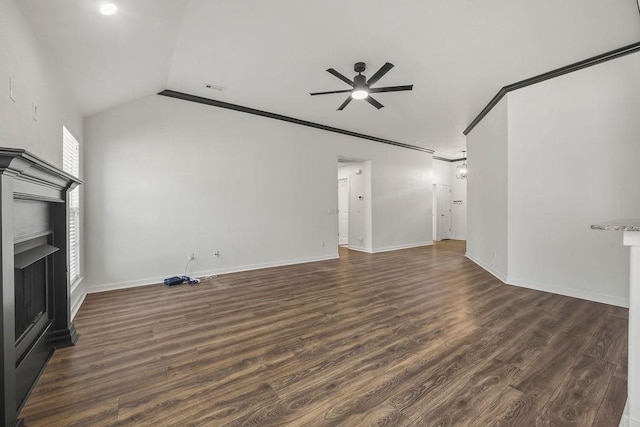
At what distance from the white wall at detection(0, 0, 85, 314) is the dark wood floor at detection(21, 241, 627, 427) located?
1.66 m

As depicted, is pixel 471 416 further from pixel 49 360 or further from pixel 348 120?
pixel 348 120

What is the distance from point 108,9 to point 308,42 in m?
1.79

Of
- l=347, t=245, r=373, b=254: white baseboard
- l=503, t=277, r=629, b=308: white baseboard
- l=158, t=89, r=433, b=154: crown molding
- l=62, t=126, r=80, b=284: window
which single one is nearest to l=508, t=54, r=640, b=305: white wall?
l=503, t=277, r=629, b=308: white baseboard

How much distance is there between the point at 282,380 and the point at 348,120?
5.06 m

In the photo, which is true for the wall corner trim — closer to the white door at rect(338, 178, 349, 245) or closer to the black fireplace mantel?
the white door at rect(338, 178, 349, 245)

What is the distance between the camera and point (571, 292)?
144 inches

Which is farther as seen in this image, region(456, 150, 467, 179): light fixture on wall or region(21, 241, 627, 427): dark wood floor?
region(456, 150, 467, 179): light fixture on wall

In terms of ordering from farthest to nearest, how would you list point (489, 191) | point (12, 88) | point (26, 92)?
point (489, 191)
point (26, 92)
point (12, 88)

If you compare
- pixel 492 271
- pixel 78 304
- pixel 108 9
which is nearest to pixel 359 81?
pixel 108 9

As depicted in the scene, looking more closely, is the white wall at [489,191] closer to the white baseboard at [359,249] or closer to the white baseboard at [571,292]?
the white baseboard at [571,292]

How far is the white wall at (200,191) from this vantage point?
13.1 feet

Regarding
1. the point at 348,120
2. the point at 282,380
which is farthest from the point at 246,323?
the point at 348,120

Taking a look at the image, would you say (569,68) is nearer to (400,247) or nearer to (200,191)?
(400,247)

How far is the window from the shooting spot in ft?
10.4
